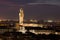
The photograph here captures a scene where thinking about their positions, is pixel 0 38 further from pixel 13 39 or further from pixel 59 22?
pixel 59 22

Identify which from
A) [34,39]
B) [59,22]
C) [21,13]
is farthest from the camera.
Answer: [59,22]

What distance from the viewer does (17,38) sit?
41.5 meters

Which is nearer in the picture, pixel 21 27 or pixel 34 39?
pixel 34 39

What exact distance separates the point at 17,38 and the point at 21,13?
24.2 m

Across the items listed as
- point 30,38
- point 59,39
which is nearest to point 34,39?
point 30,38

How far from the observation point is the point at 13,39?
134ft

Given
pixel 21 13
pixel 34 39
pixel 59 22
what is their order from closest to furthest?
pixel 34 39 → pixel 21 13 → pixel 59 22

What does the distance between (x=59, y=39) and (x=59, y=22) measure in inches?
1890

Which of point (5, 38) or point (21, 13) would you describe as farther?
point (21, 13)

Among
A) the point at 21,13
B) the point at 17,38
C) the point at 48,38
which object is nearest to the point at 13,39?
the point at 17,38

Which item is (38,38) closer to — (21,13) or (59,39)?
(59,39)

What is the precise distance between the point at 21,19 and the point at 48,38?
24.6 m

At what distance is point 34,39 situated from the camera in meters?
40.6

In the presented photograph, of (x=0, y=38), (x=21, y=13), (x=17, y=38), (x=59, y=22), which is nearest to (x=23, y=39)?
(x=17, y=38)
